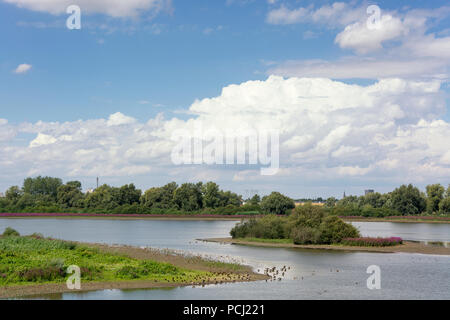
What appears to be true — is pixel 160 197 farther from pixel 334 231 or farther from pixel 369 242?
pixel 369 242

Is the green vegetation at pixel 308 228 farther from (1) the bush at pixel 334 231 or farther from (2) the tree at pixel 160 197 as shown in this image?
(2) the tree at pixel 160 197

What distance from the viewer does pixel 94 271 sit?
113ft

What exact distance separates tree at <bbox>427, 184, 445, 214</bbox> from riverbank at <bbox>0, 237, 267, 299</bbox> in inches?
5043

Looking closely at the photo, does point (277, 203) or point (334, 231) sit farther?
point (277, 203)

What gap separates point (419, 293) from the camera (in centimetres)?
3106

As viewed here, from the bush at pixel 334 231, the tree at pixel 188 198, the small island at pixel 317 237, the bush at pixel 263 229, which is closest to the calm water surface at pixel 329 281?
the small island at pixel 317 237

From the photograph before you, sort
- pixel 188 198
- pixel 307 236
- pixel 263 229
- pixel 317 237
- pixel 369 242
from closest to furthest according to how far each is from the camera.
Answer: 1. pixel 369 242
2. pixel 317 237
3. pixel 307 236
4. pixel 263 229
5. pixel 188 198

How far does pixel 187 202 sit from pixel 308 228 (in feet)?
339

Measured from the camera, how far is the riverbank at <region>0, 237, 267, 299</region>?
3080 cm

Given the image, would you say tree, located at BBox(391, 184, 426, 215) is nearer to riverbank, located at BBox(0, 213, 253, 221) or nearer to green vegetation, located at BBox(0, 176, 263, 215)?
green vegetation, located at BBox(0, 176, 263, 215)

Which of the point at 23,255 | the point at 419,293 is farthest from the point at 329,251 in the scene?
the point at 23,255

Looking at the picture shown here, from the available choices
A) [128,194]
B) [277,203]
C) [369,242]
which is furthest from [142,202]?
[369,242]

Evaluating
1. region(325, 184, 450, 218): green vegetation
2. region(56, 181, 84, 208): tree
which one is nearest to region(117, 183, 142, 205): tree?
region(56, 181, 84, 208): tree

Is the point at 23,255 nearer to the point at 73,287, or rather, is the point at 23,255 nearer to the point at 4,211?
the point at 73,287
